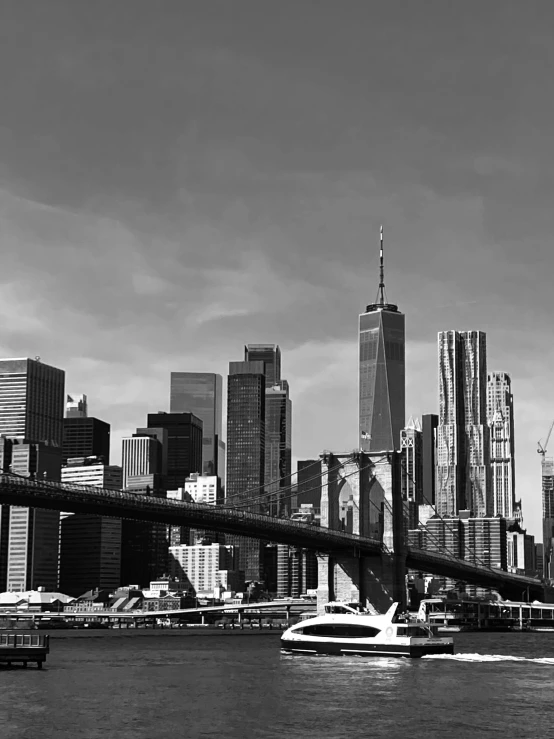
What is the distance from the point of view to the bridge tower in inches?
4301

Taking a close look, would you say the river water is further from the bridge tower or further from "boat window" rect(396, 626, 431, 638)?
the bridge tower

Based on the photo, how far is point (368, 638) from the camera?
6981cm

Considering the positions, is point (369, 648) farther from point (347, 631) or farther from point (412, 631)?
point (412, 631)

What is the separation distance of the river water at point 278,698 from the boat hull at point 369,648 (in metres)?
0.67

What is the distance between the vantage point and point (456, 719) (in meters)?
43.1

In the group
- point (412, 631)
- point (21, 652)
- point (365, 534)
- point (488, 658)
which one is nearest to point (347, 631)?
point (412, 631)

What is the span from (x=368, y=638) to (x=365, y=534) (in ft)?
162

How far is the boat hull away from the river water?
2.19ft

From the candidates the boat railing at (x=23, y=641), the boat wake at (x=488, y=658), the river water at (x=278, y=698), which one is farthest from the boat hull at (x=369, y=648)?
the boat railing at (x=23, y=641)

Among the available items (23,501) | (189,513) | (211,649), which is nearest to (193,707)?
(211,649)

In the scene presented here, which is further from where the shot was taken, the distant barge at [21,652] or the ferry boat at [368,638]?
the ferry boat at [368,638]

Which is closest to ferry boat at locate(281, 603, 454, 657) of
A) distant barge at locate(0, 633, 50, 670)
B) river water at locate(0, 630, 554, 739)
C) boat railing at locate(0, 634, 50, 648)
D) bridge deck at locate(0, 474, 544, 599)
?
river water at locate(0, 630, 554, 739)

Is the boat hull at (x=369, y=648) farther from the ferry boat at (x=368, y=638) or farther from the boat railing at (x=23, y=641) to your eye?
the boat railing at (x=23, y=641)

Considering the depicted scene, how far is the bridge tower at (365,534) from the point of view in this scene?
109250 mm
